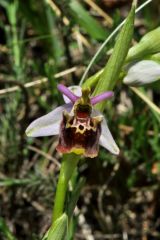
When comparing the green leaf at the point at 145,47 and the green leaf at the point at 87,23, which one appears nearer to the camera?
the green leaf at the point at 145,47

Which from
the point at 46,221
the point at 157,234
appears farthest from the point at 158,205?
the point at 46,221

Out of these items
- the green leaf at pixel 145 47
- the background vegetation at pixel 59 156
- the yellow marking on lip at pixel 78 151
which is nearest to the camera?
the yellow marking on lip at pixel 78 151

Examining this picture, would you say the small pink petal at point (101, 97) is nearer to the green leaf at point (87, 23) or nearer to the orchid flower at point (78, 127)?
the orchid flower at point (78, 127)

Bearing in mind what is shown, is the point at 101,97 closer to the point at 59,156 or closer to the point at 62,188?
the point at 62,188

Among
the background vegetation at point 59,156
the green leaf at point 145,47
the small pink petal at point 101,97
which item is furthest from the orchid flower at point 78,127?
the background vegetation at point 59,156

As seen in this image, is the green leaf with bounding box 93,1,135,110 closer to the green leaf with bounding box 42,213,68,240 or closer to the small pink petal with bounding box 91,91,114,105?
the small pink petal with bounding box 91,91,114,105
